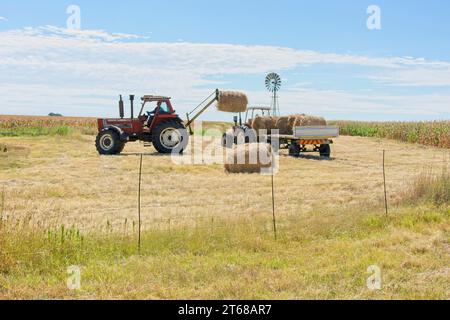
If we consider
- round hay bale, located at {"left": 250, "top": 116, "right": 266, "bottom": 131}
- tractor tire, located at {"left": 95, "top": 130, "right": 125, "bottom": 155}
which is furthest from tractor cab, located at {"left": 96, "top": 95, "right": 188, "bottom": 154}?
round hay bale, located at {"left": 250, "top": 116, "right": 266, "bottom": 131}

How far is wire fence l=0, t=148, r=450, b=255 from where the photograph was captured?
8.51 meters

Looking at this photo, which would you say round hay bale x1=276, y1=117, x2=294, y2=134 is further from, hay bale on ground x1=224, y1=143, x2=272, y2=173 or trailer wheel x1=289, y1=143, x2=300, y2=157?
hay bale on ground x1=224, y1=143, x2=272, y2=173

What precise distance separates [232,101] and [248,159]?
24.4 ft

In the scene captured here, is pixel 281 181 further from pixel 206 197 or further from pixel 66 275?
pixel 66 275

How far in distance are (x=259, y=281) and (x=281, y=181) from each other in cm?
839

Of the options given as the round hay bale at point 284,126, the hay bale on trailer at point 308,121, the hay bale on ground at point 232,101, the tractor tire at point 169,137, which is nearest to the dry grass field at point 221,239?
the tractor tire at point 169,137

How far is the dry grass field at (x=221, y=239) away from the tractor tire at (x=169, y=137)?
6769 millimetres

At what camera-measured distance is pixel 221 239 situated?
297 inches

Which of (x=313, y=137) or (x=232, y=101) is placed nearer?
(x=313, y=137)

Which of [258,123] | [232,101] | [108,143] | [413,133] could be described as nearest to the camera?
[108,143]

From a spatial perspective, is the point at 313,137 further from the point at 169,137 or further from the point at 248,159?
the point at 248,159

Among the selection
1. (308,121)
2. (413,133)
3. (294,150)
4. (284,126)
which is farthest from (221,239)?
(413,133)

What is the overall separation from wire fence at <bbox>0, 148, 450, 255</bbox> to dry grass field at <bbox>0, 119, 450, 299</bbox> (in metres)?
0.04
